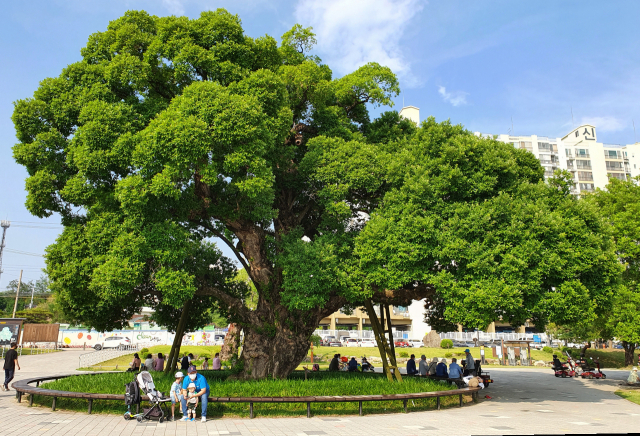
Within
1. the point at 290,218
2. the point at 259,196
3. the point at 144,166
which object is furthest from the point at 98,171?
the point at 290,218

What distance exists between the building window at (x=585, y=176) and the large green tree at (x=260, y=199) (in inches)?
2874

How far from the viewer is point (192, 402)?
10.0 m

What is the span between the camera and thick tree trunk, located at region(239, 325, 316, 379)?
15570mm

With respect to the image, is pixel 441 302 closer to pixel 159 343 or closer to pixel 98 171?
pixel 98 171

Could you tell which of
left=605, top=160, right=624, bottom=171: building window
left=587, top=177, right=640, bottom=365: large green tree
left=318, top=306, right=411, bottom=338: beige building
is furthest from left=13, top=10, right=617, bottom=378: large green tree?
left=605, top=160, right=624, bottom=171: building window

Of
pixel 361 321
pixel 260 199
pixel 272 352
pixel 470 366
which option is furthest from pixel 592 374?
pixel 361 321

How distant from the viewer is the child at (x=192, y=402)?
9.98 metres

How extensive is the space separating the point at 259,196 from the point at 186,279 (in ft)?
10.8

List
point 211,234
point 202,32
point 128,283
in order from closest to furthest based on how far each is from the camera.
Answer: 1. point 128,283
2. point 202,32
3. point 211,234

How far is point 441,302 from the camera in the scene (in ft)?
54.1

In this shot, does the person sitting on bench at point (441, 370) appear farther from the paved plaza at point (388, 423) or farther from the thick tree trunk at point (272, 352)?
the thick tree trunk at point (272, 352)

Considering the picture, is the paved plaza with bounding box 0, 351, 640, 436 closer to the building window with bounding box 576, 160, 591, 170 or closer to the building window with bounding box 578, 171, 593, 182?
the building window with bounding box 578, 171, 593, 182

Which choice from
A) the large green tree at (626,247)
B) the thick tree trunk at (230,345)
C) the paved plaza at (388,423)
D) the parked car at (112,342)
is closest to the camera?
the paved plaza at (388,423)

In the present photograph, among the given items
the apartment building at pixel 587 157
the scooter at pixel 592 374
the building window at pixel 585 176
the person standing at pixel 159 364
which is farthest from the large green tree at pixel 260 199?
the building window at pixel 585 176
